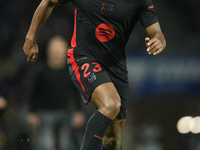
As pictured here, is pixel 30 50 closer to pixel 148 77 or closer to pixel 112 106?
pixel 112 106

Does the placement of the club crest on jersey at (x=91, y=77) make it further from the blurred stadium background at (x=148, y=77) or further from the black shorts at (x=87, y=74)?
the blurred stadium background at (x=148, y=77)

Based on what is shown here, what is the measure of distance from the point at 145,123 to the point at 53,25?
5.87 ft

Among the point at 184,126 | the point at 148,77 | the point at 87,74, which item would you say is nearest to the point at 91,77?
the point at 87,74

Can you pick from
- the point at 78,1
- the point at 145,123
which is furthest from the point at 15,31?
the point at 145,123

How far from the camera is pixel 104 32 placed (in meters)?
1.95

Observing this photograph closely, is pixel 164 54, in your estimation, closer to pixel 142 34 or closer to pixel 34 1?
pixel 142 34

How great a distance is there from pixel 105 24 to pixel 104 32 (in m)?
0.06

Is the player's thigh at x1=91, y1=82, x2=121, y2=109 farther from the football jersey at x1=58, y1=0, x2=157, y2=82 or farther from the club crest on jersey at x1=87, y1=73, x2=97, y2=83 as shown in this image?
the football jersey at x1=58, y1=0, x2=157, y2=82

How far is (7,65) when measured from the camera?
3.26 m

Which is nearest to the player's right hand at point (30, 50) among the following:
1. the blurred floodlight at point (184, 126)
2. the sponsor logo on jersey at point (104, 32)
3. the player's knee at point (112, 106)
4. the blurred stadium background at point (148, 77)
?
the sponsor logo on jersey at point (104, 32)

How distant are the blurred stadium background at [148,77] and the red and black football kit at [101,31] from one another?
1.18 meters

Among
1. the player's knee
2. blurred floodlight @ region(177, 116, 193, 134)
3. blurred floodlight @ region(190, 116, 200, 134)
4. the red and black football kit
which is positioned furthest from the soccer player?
blurred floodlight @ region(190, 116, 200, 134)

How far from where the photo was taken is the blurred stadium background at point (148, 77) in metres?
3.10

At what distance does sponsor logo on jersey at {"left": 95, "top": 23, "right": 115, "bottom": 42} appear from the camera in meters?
1.94
